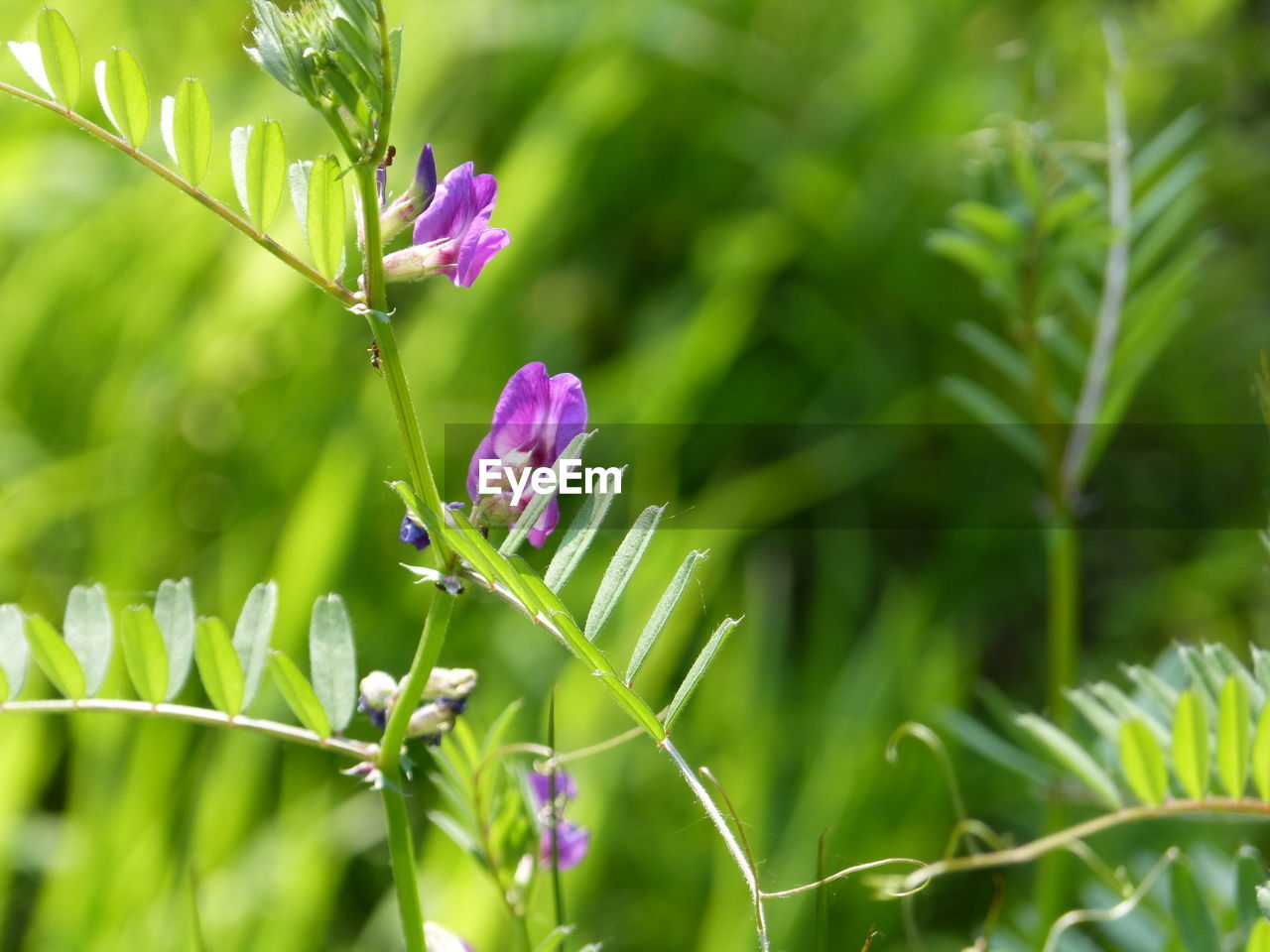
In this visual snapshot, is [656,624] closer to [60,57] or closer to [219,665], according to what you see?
[219,665]

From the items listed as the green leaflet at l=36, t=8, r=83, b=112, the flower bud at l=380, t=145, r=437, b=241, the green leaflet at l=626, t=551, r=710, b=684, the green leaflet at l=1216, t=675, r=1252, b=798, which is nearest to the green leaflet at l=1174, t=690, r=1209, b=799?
the green leaflet at l=1216, t=675, r=1252, b=798

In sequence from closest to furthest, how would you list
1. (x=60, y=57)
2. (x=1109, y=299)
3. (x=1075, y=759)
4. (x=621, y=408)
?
(x=60, y=57) < (x=1075, y=759) < (x=1109, y=299) < (x=621, y=408)

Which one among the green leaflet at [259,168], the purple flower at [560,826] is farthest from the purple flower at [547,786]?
the green leaflet at [259,168]

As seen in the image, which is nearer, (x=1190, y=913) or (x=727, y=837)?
(x=727, y=837)

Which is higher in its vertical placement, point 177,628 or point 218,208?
point 218,208

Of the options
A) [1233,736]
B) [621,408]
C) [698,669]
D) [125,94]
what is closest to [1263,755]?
[1233,736]

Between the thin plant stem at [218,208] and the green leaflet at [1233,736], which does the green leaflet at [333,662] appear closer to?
the thin plant stem at [218,208]
